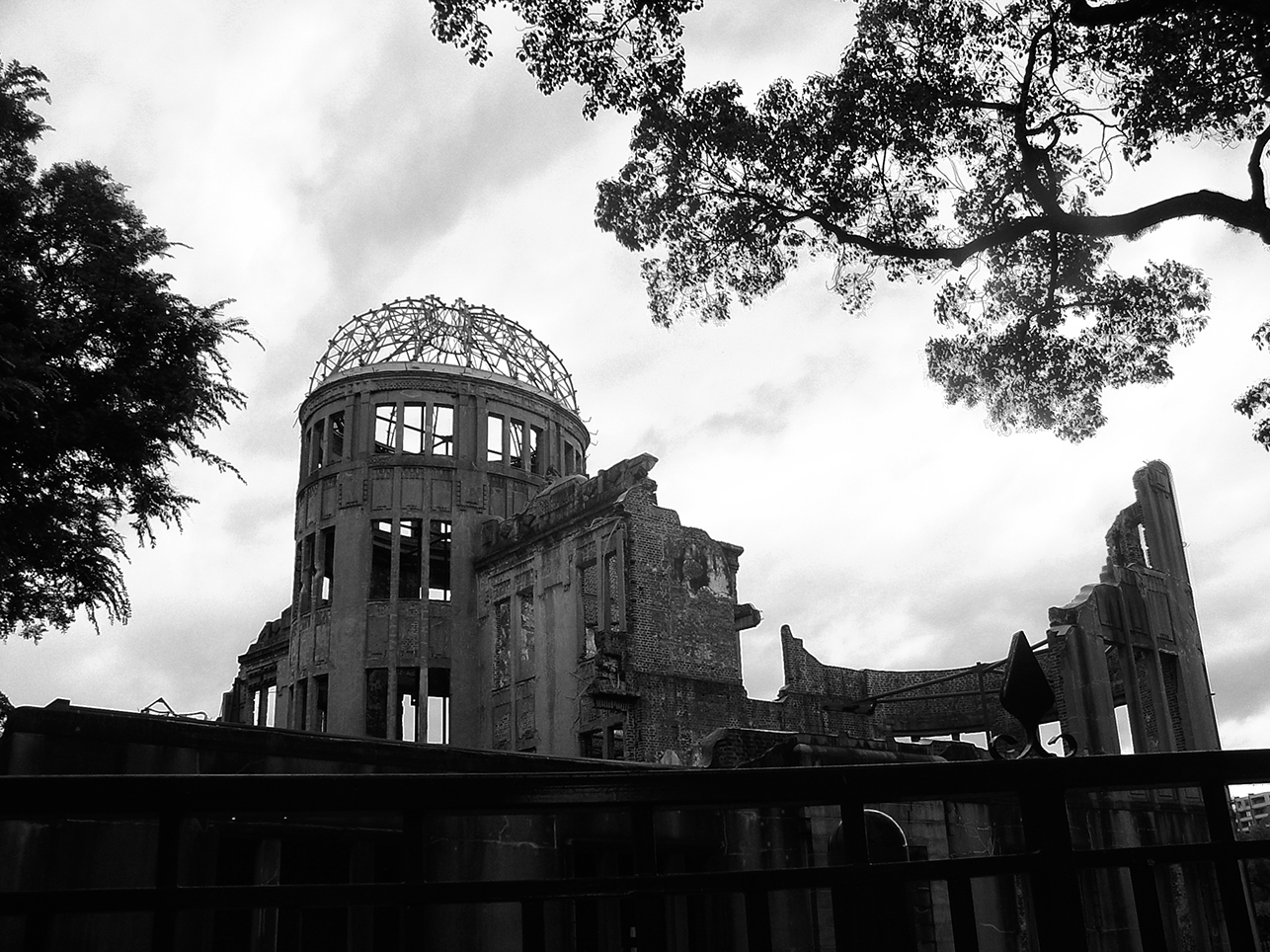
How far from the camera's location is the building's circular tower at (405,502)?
108ft

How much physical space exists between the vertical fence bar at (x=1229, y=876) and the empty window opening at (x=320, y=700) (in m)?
32.4

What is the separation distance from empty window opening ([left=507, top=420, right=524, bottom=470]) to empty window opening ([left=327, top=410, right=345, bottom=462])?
201 inches

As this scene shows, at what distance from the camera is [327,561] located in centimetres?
3534

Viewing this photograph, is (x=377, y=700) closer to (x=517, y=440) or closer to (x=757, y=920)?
(x=517, y=440)

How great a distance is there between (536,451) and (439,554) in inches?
176

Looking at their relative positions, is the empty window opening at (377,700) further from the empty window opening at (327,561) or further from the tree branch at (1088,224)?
the tree branch at (1088,224)

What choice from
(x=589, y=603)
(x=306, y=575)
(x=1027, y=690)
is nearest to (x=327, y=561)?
(x=306, y=575)

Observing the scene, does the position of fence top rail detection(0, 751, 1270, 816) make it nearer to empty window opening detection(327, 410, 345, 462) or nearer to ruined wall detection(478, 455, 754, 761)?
ruined wall detection(478, 455, 754, 761)

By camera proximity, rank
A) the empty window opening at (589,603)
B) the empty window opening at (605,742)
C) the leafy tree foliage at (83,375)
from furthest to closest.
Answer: the empty window opening at (589,603), the empty window opening at (605,742), the leafy tree foliage at (83,375)

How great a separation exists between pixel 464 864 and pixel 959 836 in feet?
30.4

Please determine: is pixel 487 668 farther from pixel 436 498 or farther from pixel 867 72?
pixel 867 72

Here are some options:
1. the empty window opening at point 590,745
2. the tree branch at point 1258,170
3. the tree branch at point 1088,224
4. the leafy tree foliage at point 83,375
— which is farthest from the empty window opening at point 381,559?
the tree branch at point 1258,170

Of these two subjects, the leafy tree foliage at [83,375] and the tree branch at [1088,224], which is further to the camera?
the leafy tree foliage at [83,375]

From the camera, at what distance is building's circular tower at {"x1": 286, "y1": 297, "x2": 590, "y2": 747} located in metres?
32.9
